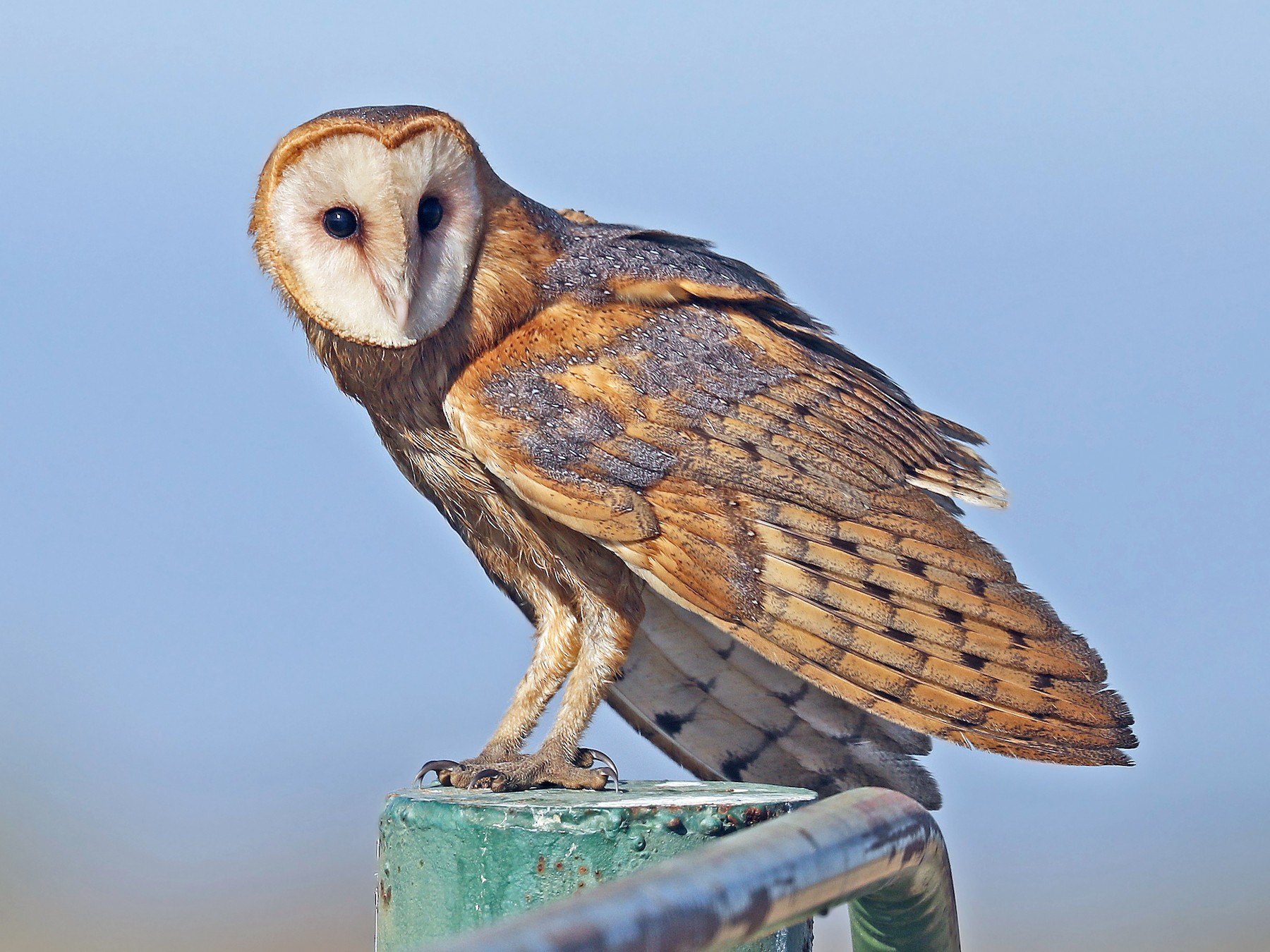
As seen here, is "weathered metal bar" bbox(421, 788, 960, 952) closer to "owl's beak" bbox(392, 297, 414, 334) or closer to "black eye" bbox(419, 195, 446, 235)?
"owl's beak" bbox(392, 297, 414, 334)

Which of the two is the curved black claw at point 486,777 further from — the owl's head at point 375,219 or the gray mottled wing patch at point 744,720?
the owl's head at point 375,219

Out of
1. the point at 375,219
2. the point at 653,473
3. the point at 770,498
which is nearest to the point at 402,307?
the point at 375,219

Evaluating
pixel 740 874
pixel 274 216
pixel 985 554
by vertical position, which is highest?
pixel 274 216

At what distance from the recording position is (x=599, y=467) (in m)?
3.04

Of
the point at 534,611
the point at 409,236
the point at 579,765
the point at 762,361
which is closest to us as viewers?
the point at 409,236

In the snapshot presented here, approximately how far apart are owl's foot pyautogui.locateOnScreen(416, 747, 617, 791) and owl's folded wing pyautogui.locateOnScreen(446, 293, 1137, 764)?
421 millimetres

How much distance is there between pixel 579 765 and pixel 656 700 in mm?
551

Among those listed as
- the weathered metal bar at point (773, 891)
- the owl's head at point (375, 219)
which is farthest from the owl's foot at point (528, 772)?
the weathered metal bar at point (773, 891)

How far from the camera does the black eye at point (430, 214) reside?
2.99 m

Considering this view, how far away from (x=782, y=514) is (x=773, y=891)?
1944mm

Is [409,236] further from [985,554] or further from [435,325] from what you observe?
[985,554]

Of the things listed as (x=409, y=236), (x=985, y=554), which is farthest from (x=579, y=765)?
(x=409, y=236)

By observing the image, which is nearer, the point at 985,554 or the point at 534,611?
the point at 985,554

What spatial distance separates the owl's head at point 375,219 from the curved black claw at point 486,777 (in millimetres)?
951
